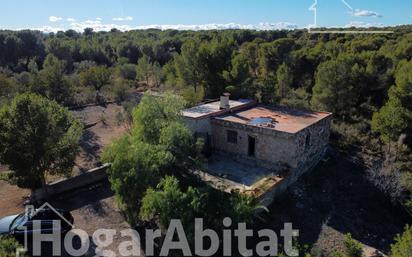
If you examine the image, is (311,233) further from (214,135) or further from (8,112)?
(8,112)

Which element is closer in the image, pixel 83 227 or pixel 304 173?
pixel 83 227

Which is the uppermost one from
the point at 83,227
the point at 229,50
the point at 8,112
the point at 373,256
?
the point at 229,50

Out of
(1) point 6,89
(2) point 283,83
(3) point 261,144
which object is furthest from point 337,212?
(1) point 6,89

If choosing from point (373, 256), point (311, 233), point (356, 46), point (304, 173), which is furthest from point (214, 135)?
point (356, 46)

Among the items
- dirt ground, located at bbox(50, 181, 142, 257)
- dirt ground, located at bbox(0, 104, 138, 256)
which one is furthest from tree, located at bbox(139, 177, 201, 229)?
dirt ground, located at bbox(0, 104, 138, 256)

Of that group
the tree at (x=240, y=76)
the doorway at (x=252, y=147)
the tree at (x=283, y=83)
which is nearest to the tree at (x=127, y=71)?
the tree at (x=240, y=76)

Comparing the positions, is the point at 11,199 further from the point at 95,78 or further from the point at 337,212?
the point at 95,78
